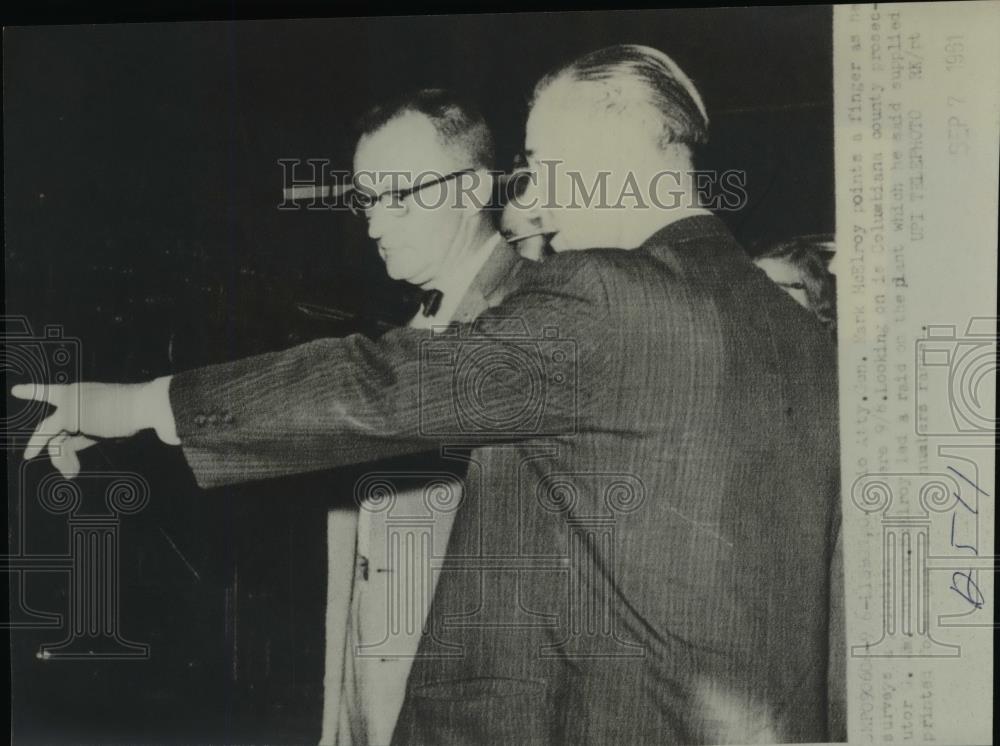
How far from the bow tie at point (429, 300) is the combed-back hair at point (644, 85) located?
49 cm

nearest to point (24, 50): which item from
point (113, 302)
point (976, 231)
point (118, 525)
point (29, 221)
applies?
point (29, 221)

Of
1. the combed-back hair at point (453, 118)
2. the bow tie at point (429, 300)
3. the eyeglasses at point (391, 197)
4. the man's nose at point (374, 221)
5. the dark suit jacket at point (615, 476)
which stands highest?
the combed-back hair at point (453, 118)

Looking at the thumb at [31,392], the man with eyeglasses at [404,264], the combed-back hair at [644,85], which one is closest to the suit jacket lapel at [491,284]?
the man with eyeglasses at [404,264]

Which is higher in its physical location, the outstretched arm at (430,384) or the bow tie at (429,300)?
the bow tie at (429,300)

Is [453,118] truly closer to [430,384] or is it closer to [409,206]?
[409,206]

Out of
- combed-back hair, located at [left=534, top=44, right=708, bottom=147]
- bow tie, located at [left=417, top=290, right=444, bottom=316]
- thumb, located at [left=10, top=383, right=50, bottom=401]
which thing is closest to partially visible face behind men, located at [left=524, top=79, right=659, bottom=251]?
combed-back hair, located at [left=534, top=44, right=708, bottom=147]

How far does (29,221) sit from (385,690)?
4.41ft

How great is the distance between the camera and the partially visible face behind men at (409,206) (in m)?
2.04

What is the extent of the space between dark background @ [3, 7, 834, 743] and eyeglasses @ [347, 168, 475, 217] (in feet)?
0.17

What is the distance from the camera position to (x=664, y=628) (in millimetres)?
2008

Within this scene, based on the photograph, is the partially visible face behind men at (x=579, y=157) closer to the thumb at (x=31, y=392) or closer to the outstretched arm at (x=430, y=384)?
the outstretched arm at (x=430, y=384)

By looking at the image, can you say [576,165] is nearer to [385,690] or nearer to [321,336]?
[321,336]

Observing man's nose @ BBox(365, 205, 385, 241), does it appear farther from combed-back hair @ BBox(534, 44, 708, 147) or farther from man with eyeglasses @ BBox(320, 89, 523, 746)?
combed-back hair @ BBox(534, 44, 708, 147)

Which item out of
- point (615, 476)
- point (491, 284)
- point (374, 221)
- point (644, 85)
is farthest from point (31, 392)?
point (644, 85)
